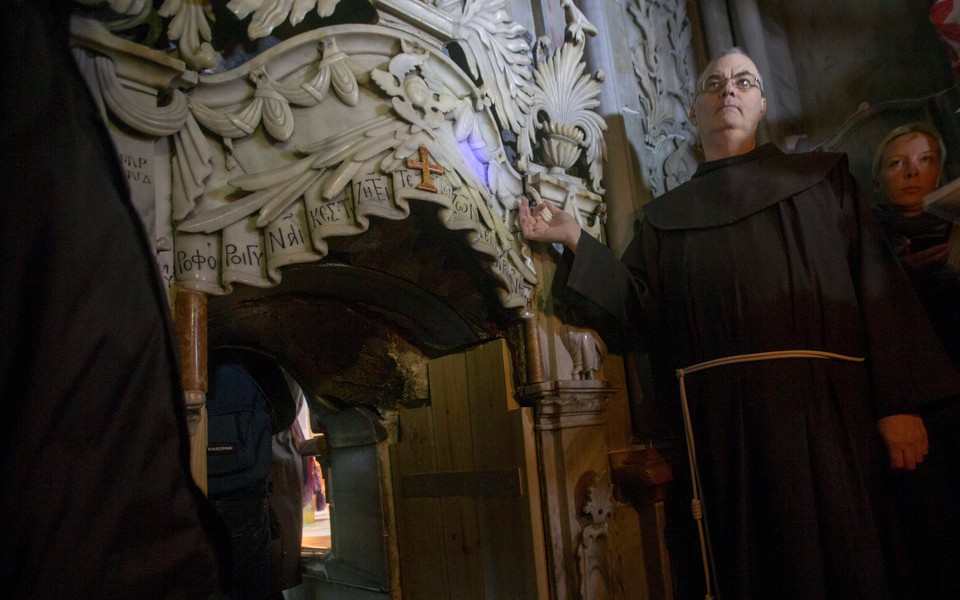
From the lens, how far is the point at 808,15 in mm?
3299

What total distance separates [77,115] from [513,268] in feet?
4.34

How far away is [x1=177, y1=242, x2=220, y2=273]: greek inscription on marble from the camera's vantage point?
4.68 feet

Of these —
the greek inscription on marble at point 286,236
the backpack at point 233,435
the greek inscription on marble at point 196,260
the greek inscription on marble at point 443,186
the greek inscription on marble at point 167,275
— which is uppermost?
the greek inscription on marble at point 443,186

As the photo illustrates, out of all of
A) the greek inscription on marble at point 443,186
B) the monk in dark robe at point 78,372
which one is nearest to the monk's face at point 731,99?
the greek inscription on marble at point 443,186

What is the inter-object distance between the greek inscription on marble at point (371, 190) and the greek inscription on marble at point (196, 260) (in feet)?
1.25

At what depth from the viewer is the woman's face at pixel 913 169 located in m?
2.29

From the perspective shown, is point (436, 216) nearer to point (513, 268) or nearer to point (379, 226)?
point (379, 226)

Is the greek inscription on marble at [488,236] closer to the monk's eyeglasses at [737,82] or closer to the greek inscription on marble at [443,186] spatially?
the greek inscription on marble at [443,186]

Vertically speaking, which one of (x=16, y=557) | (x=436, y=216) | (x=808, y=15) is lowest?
(x=16, y=557)

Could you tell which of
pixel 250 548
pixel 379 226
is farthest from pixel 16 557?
pixel 250 548

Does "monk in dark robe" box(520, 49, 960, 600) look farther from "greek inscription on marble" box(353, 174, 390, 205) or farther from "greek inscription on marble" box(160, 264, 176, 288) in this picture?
"greek inscription on marble" box(160, 264, 176, 288)

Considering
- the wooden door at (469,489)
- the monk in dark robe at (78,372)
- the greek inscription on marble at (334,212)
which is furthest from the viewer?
the wooden door at (469,489)

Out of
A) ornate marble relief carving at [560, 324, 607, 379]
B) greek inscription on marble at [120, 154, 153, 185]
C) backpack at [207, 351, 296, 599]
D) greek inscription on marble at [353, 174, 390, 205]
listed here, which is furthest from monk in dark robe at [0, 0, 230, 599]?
backpack at [207, 351, 296, 599]

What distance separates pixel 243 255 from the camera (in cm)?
151
